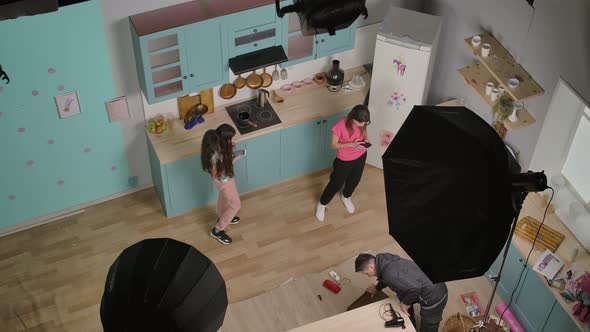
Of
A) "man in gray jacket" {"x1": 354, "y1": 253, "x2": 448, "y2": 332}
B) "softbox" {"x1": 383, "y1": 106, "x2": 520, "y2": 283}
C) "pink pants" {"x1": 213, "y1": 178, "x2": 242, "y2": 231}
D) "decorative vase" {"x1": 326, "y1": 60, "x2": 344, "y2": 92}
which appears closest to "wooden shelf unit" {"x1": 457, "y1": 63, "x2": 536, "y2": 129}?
"decorative vase" {"x1": 326, "y1": 60, "x2": 344, "y2": 92}

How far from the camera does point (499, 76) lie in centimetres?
598

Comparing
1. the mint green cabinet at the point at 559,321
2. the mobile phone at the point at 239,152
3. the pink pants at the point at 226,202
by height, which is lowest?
the mint green cabinet at the point at 559,321

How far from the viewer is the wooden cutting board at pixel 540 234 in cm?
584

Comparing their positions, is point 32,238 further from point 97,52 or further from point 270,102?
point 270,102

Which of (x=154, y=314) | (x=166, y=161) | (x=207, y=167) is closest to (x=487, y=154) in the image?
(x=154, y=314)

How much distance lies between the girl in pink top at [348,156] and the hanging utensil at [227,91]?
106 centimetres

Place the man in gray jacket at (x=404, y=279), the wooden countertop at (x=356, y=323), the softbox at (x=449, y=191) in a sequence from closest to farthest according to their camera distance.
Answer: the softbox at (x=449, y=191) → the wooden countertop at (x=356, y=323) → the man in gray jacket at (x=404, y=279)

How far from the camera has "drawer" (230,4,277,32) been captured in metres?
6.03

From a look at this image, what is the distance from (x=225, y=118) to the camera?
680cm

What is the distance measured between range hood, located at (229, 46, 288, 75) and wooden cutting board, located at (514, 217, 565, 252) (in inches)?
97.7

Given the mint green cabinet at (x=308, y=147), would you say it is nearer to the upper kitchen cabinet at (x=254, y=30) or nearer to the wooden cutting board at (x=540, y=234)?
the upper kitchen cabinet at (x=254, y=30)

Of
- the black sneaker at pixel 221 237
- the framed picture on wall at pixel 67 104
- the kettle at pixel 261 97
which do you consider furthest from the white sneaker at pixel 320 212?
the framed picture on wall at pixel 67 104

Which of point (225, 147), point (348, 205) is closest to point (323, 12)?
point (225, 147)

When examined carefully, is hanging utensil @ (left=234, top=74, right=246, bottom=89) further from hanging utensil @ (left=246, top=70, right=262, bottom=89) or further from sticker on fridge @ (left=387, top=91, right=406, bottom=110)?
sticker on fridge @ (left=387, top=91, right=406, bottom=110)
